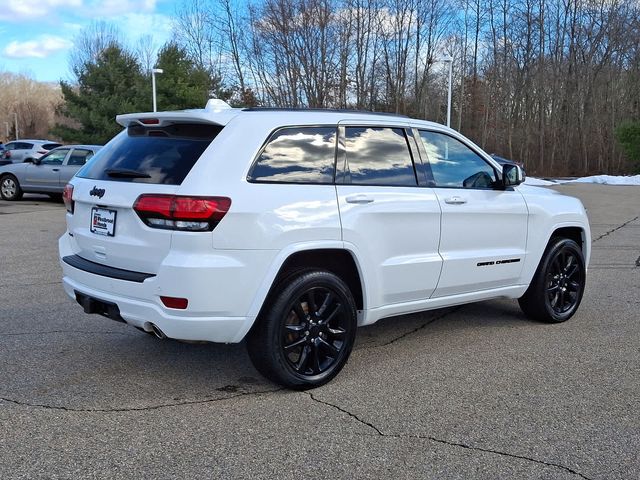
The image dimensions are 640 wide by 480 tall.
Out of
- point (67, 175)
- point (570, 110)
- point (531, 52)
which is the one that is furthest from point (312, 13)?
point (67, 175)

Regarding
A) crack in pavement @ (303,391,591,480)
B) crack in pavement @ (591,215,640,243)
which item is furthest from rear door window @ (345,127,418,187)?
crack in pavement @ (591,215,640,243)

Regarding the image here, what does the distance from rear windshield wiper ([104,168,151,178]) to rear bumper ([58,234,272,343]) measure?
0.66 metres

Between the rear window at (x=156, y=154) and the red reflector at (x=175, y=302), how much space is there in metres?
0.70

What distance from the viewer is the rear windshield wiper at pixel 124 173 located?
4.12m

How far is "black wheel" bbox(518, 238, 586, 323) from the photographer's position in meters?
5.94

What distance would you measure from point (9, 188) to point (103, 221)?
16.2 metres

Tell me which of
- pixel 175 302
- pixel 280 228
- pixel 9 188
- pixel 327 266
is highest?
pixel 280 228

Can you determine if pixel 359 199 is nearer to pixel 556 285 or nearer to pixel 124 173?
pixel 124 173

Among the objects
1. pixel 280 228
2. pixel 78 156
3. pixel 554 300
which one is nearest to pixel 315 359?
pixel 280 228

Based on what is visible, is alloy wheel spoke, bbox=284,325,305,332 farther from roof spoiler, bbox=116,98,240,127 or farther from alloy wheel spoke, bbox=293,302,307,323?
roof spoiler, bbox=116,98,240,127

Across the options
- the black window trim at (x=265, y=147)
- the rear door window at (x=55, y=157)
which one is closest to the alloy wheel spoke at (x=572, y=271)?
the black window trim at (x=265, y=147)

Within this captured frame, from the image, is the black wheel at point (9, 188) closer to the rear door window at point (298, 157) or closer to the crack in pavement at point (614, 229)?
the crack in pavement at point (614, 229)

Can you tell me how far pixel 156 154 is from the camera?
4.23 metres

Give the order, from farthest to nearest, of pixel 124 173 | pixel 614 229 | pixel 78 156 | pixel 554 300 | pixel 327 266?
pixel 78 156 < pixel 614 229 < pixel 554 300 < pixel 327 266 < pixel 124 173
